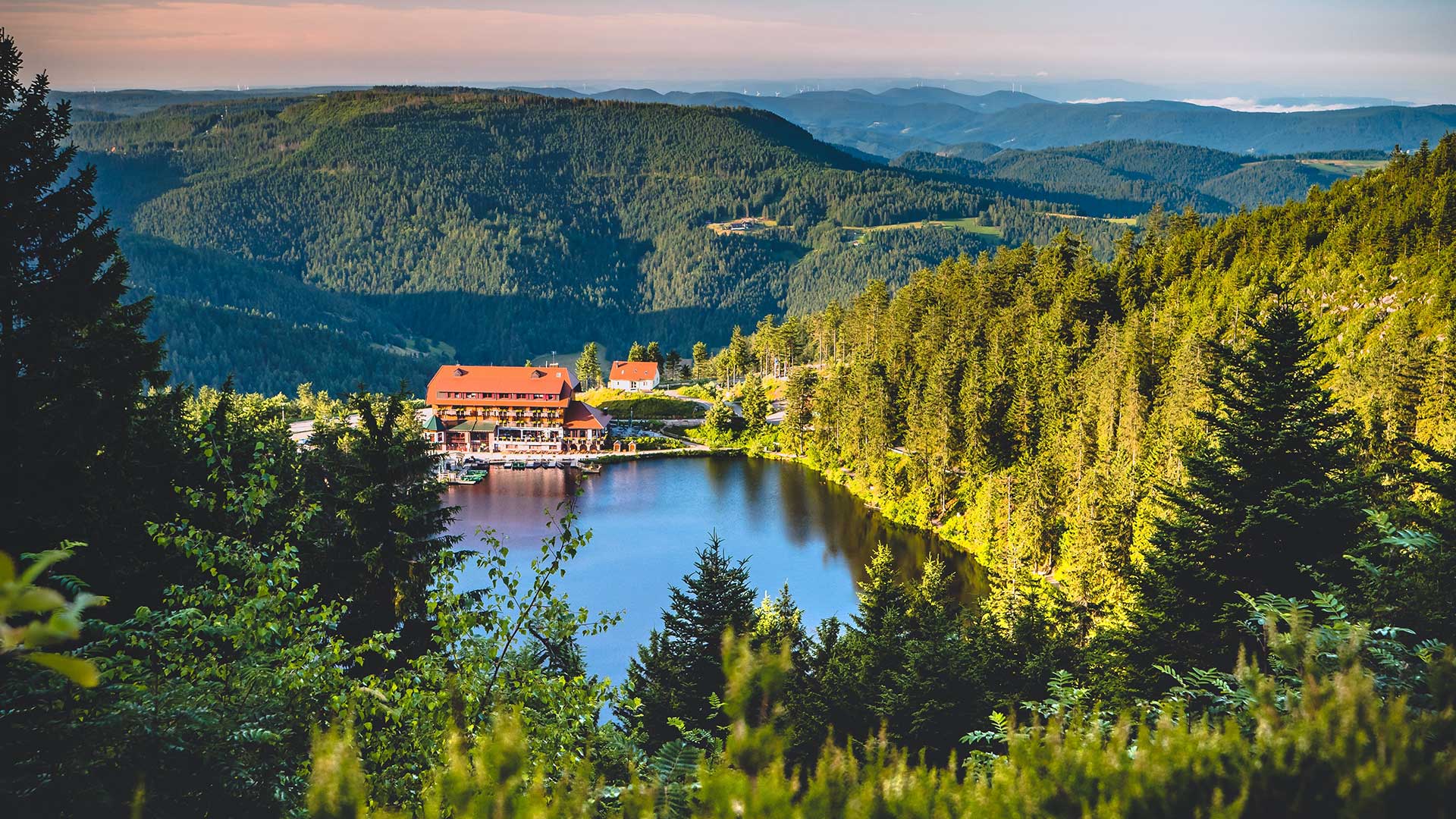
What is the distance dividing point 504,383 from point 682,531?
29.6 meters

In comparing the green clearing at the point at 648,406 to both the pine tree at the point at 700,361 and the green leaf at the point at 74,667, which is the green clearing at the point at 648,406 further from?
the green leaf at the point at 74,667

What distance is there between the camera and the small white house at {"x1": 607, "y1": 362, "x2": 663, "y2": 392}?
85062mm

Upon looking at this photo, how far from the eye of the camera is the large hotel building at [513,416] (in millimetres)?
67375

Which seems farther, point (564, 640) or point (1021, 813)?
point (564, 640)

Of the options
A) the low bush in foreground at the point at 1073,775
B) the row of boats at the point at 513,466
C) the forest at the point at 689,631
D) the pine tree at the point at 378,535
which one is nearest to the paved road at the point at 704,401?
the row of boats at the point at 513,466

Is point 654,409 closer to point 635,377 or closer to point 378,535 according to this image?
point 635,377

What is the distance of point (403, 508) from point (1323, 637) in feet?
39.9

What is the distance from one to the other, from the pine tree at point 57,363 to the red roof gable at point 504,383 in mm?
57575

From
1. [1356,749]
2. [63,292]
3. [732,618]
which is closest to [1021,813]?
[1356,749]

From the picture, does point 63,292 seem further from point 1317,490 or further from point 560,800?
point 1317,490

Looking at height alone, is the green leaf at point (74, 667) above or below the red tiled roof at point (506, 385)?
above

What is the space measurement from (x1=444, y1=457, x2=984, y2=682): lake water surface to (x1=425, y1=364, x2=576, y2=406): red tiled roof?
25.6 ft

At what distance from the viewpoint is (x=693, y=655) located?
16.6m

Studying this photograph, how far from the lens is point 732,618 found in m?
17.2
